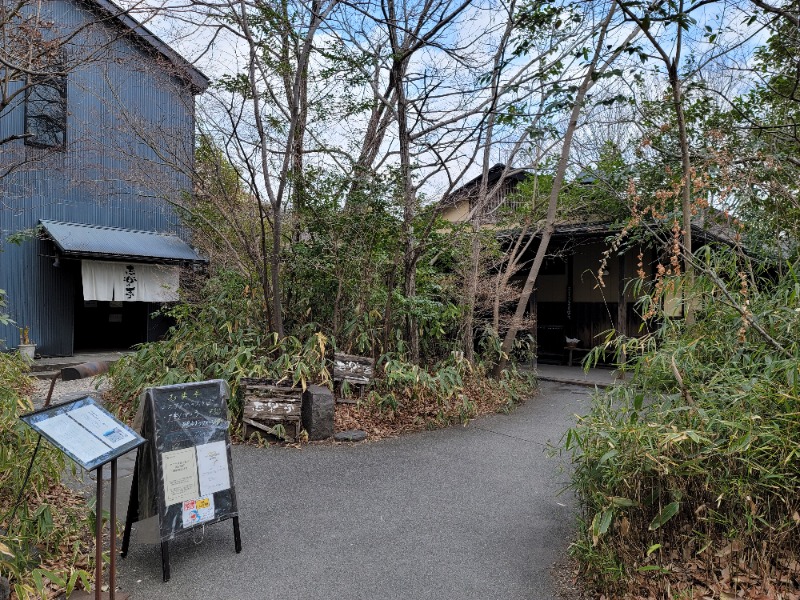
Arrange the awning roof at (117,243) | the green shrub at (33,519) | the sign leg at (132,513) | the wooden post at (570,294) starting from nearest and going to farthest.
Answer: the green shrub at (33,519) → the sign leg at (132,513) → the awning roof at (117,243) → the wooden post at (570,294)

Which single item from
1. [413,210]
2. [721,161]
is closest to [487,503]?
[721,161]

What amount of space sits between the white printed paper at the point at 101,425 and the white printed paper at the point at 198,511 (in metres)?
0.82

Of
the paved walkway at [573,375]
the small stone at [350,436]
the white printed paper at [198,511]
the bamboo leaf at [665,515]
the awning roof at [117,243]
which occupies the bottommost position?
the paved walkway at [573,375]

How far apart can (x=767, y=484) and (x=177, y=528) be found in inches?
127

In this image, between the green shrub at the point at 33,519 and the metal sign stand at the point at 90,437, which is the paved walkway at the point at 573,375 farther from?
the metal sign stand at the point at 90,437

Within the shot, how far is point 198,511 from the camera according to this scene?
11.5ft

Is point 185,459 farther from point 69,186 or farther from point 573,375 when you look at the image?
point 69,186

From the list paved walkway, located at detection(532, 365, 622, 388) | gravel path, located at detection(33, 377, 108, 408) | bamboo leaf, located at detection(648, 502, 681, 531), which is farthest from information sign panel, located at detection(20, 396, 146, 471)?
paved walkway, located at detection(532, 365, 622, 388)

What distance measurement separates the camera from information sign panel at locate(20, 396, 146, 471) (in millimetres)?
2465

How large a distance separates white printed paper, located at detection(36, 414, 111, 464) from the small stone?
3957 mm

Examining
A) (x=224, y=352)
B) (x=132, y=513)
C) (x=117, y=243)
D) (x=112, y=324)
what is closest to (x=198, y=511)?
(x=132, y=513)

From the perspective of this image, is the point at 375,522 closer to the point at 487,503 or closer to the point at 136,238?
the point at 487,503

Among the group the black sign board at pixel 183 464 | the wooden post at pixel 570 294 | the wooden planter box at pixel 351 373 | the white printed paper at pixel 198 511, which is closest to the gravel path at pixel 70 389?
the wooden planter box at pixel 351 373

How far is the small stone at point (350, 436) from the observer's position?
21.2 feet
